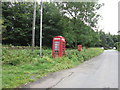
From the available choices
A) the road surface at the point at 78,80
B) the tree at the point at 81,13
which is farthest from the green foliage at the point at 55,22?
the road surface at the point at 78,80

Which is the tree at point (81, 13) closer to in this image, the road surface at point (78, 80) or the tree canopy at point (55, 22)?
the tree canopy at point (55, 22)

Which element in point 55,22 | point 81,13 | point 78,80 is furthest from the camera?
point 55,22

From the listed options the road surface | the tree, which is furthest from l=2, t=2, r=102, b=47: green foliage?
the road surface

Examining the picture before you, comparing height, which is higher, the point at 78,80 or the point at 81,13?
the point at 81,13

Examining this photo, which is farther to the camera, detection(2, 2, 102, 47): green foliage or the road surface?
detection(2, 2, 102, 47): green foliage

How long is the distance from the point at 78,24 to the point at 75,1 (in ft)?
12.1

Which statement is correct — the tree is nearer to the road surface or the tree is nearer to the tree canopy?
the tree canopy

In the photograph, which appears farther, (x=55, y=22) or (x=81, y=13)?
(x=55, y=22)

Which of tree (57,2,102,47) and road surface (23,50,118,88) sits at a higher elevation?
tree (57,2,102,47)

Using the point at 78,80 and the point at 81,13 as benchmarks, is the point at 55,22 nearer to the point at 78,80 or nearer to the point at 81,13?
the point at 81,13

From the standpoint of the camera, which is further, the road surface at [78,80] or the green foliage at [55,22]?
the green foliage at [55,22]

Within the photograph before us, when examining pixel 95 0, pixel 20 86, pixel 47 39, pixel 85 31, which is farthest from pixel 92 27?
pixel 20 86

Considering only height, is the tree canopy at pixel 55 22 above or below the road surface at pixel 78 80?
above

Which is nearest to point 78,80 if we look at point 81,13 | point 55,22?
point 81,13
